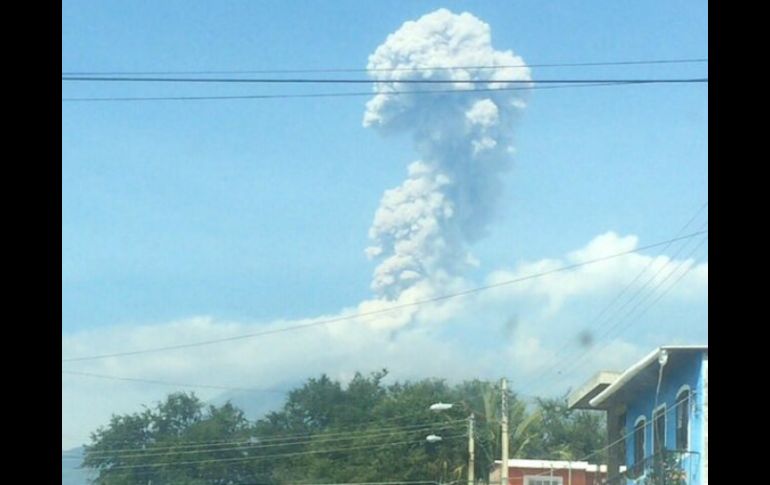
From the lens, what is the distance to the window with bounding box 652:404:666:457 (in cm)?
409

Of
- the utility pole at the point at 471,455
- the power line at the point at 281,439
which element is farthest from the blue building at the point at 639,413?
the power line at the point at 281,439

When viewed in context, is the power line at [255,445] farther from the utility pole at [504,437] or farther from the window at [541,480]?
the window at [541,480]

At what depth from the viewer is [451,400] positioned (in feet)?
A: 13.3

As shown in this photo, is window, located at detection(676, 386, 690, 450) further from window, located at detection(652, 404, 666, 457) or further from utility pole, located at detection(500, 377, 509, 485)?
utility pole, located at detection(500, 377, 509, 485)

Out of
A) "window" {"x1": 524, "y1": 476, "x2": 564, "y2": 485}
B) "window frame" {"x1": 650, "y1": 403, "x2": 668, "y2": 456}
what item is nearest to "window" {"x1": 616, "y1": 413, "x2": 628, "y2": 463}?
"window frame" {"x1": 650, "y1": 403, "x2": 668, "y2": 456}

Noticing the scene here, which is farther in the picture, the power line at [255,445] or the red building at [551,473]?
the red building at [551,473]

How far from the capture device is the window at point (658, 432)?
409 cm

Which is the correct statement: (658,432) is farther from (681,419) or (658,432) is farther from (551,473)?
(681,419)

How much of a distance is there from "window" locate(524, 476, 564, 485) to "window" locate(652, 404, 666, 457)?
381 millimetres

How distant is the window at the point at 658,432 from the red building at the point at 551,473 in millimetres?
264

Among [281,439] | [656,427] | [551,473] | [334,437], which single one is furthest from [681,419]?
[281,439]
